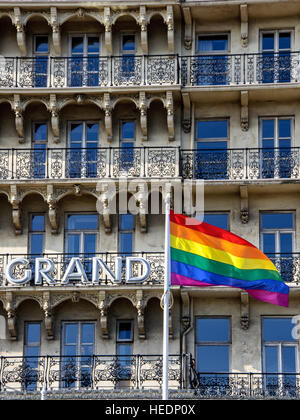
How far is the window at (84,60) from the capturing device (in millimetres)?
35844

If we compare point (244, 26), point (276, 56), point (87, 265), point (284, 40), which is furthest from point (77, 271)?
point (284, 40)

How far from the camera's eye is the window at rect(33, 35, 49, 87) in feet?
118

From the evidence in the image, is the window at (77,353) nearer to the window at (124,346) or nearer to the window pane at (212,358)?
the window at (124,346)

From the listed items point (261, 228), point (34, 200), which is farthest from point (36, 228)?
point (261, 228)

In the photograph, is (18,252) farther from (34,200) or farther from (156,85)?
(156,85)

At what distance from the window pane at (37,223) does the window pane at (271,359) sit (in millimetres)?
7461

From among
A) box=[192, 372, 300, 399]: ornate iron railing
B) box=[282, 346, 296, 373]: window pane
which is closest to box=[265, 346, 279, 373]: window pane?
box=[282, 346, 296, 373]: window pane

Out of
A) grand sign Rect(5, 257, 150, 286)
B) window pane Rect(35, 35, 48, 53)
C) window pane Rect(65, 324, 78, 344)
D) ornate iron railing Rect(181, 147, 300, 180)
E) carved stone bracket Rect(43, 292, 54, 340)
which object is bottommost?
window pane Rect(65, 324, 78, 344)

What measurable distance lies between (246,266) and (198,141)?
8.52 meters

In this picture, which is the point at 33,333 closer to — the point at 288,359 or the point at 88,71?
the point at 288,359

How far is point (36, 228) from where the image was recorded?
3534cm

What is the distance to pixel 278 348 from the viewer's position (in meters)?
33.9

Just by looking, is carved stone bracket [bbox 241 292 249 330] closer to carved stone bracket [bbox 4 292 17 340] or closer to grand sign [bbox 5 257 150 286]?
grand sign [bbox 5 257 150 286]

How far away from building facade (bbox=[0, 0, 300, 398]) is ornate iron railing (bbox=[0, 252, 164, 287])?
4cm
